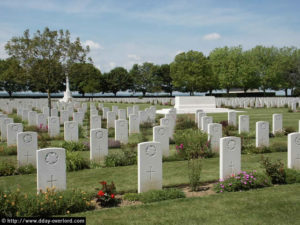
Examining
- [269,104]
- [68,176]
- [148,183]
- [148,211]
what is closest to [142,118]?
[68,176]

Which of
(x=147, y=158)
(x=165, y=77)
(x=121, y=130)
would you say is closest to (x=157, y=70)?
(x=165, y=77)

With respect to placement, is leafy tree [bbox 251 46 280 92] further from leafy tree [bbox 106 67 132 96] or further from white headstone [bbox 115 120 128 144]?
white headstone [bbox 115 120 128 144]

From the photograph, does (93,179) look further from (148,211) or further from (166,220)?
(166,220)

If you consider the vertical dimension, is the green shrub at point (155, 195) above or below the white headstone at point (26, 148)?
below

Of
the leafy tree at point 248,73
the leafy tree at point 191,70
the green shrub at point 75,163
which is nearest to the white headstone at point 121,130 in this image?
the green shrub at point 75,163

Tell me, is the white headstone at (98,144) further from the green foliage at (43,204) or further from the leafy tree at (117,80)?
the leafy tree at (117,80)

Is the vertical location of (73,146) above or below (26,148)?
below

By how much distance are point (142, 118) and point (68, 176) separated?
447 inches

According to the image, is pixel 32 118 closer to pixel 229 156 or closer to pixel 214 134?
pixel 214 134

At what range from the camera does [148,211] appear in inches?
216

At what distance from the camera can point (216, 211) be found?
214 inches

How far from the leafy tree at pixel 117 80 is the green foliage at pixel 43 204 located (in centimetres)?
6846

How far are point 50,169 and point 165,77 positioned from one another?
230 feet

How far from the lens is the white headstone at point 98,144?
372 inches
